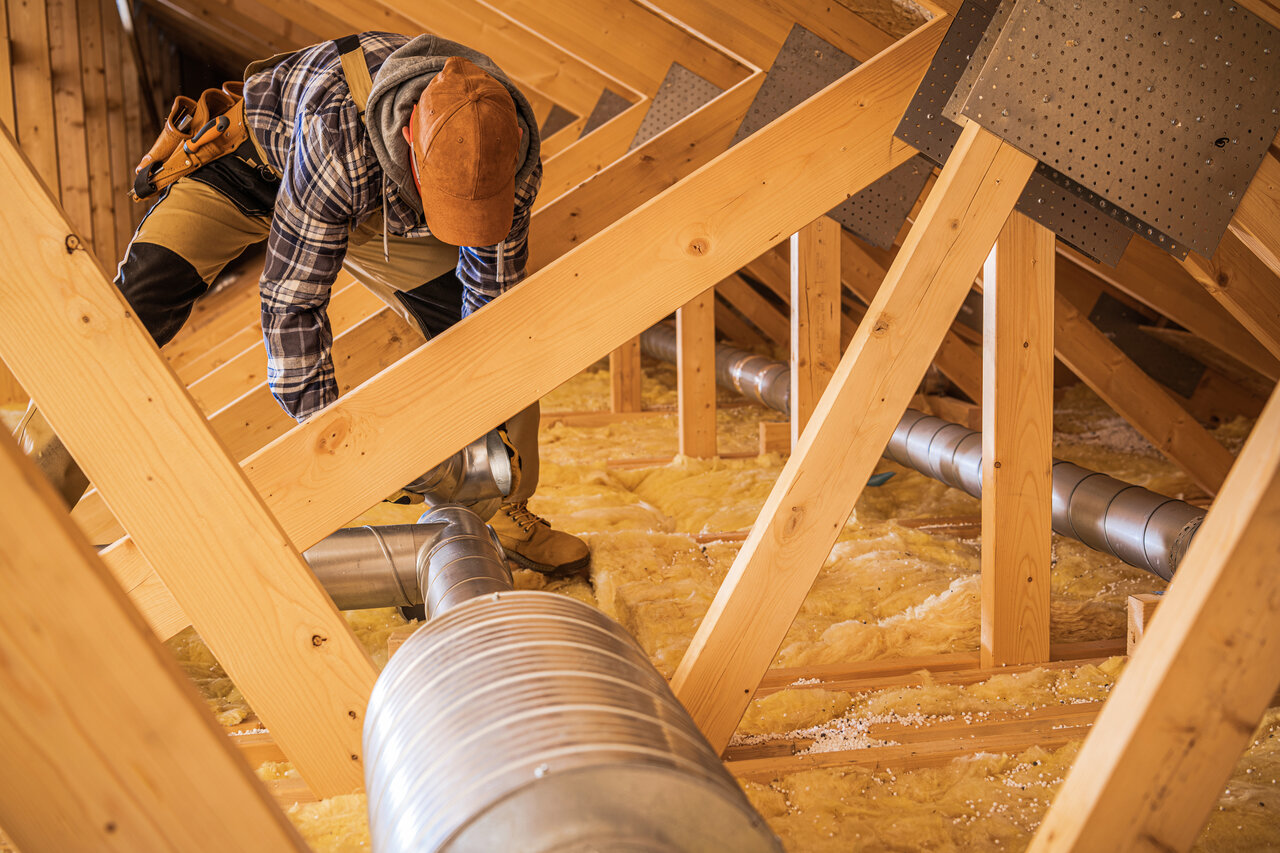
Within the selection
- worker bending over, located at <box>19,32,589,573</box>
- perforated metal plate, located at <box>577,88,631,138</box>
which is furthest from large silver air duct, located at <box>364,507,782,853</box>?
perforated metal plate, located at <box>577,88,631,138</box>

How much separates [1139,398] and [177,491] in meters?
3.06

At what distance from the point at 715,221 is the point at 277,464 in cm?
88

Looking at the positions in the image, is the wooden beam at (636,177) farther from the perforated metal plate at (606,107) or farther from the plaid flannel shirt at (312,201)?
the perforated metal plate at (606,107)

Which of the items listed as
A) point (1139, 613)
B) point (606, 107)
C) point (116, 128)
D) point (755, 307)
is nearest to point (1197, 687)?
point (1139, 613)

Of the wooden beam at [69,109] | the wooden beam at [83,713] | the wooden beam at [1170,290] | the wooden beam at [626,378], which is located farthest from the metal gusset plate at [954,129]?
the wooden beam at [69,109]

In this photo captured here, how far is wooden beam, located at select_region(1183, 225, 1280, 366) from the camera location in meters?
1.85

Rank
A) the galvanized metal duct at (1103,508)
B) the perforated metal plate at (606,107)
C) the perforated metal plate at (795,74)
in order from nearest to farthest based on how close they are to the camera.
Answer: the galvanized metal duct at (1103,508) → the perforated metal plate at (795,74) → the perforated metal plate at (606,107)

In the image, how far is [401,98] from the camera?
4.80 feet

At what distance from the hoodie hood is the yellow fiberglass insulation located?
1.08 m

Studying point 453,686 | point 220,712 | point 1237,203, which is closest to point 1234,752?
point 453,686

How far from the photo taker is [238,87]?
2.08 metres

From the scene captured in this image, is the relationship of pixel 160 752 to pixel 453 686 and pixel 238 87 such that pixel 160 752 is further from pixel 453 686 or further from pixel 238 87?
pixel 238 87

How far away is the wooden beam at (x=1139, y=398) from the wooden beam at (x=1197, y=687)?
2321 millimetres

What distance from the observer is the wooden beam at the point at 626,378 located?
4.76m
